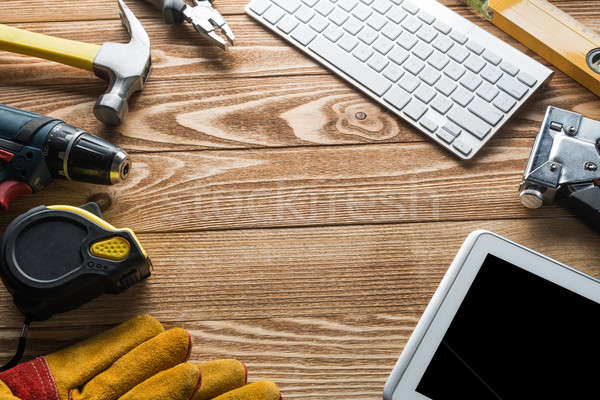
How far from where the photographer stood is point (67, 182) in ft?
2.50

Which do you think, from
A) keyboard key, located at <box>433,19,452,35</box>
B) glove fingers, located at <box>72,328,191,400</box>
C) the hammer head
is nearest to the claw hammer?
the hammer head

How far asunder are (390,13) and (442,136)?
21 centimetres

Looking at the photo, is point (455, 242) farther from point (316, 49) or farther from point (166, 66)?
point (166, 66)

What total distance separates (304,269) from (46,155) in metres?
0.36

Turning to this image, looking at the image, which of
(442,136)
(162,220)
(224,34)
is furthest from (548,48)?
(162,220)

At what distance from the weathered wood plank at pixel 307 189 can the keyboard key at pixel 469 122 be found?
0.03 metres

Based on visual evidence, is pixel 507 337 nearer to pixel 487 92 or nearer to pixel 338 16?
pixel 487 92

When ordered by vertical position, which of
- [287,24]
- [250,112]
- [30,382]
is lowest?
[30,382]

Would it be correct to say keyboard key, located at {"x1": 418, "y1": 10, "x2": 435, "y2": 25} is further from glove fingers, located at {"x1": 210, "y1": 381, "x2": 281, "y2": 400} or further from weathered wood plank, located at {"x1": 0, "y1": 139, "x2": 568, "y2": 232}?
glove fingers, located at {"x1": 210, "y1": 381, "x2": 281, "y2": 400}

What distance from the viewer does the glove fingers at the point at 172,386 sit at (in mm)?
618

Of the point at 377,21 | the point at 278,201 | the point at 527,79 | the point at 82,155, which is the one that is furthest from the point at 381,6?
the point at 82,155

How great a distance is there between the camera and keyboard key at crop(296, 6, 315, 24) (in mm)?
840

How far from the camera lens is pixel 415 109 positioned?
779 millimetres

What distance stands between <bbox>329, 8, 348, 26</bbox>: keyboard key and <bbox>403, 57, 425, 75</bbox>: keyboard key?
0.12 meters
